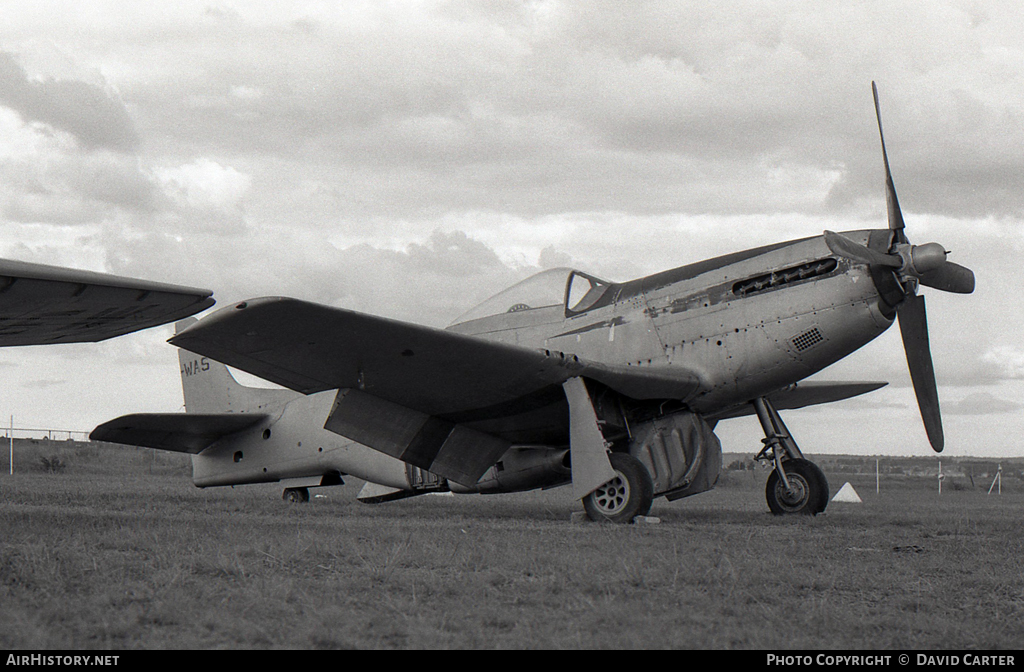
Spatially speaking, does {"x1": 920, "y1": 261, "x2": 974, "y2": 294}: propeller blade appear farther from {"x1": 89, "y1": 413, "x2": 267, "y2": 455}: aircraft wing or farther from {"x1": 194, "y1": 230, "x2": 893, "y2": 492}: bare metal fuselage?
{"x1": 89, "y1": 413, "x2": 267, "y2": 455}: aircraft wing

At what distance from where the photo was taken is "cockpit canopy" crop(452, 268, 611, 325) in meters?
10.2

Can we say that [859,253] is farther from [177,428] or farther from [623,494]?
[177,428]

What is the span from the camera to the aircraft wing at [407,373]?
7375 millimetres

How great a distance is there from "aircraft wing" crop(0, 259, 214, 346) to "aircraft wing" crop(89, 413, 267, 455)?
14.9 feet

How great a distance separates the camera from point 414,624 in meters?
3.30

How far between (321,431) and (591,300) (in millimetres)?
4405

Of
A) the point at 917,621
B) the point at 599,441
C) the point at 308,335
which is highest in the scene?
the point at 308,335

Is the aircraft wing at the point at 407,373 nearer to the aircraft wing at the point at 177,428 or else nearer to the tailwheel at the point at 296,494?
the tailwheel at the point at 296,494

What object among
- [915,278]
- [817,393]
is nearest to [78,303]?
[915,278]

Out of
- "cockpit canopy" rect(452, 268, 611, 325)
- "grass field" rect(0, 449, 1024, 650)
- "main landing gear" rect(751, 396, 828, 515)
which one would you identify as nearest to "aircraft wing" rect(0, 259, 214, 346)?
"grass field" rect(0, 449, 1024, 650)

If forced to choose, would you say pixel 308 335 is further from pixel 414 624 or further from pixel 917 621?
pixel 917 621

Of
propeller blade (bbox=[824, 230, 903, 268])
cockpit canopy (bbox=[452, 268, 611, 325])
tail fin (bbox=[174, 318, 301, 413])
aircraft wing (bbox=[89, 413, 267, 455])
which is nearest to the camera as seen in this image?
propeller blade (bbox=[824, 230, 903, 268])

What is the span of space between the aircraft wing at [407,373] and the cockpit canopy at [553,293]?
1328mm
